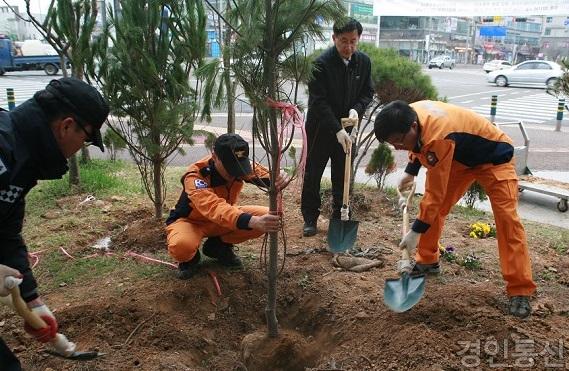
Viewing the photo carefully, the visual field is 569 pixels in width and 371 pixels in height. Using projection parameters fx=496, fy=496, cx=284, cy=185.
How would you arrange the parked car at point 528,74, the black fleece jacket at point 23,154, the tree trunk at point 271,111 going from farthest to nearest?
the parked car at point 528,74, the tree trunk at point 271,111, the black fleece jacket at point 23,154

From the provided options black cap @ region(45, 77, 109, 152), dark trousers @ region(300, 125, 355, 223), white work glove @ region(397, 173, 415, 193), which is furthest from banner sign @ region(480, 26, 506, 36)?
black cap @ region(45, 77, 109, 152)

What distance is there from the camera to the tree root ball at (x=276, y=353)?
2855mm

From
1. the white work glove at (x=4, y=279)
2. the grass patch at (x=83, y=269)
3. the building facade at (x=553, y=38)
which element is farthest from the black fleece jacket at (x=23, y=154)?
the building facade at (x=553, y=38)

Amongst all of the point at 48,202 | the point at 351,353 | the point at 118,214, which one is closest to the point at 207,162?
the point at 351,353

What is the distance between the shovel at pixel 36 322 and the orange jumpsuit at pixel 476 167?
6.49ft

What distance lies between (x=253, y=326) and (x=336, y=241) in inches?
37.5

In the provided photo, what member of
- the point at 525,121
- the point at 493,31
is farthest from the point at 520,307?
the point at 493,31

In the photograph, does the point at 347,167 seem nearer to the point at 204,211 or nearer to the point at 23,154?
the point at 204,211

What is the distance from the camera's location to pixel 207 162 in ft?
11.1

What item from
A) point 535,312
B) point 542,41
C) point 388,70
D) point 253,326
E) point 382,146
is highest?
point 542,41

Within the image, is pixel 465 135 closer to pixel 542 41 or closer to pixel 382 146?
pixel 382 146

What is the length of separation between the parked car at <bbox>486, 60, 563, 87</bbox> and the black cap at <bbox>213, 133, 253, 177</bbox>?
2175cm

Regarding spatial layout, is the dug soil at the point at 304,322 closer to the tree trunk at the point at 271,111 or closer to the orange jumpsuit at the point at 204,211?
the orange jumpsuit at the point at 204,211

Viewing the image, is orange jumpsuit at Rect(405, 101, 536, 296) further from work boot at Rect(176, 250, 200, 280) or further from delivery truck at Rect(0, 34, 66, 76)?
delivery truck at Rect(0, 34, 66, 76)
